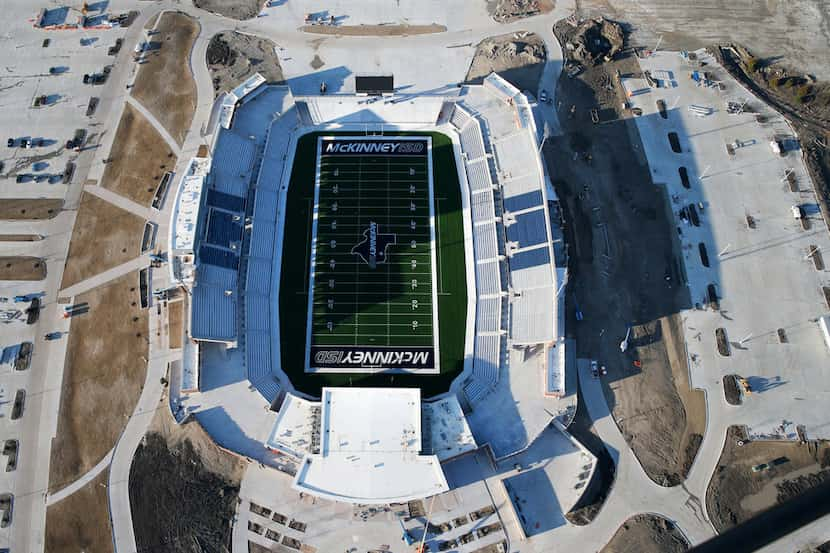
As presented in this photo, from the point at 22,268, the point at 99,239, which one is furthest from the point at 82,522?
the point at 99,239

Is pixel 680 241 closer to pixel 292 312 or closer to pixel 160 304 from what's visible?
pixel 292 312

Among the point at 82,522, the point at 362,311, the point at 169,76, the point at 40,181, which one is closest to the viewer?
the point at 82,522

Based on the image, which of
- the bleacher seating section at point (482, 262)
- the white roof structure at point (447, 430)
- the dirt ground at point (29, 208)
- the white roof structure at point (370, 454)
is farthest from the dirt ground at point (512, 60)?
the dirt ground at point (29, 208)

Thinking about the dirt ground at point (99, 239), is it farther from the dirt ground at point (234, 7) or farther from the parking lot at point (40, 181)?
the dirt ground at point (234, 7)

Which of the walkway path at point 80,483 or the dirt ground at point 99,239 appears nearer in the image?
the walkway path at point 80,483

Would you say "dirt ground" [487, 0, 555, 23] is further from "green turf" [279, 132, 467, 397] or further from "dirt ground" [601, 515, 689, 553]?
"dirt ground" [601, 515, 689, 553]

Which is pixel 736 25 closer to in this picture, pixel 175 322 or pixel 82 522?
pixel 175 322

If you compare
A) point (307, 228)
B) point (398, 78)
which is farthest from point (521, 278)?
point (398, 78)
